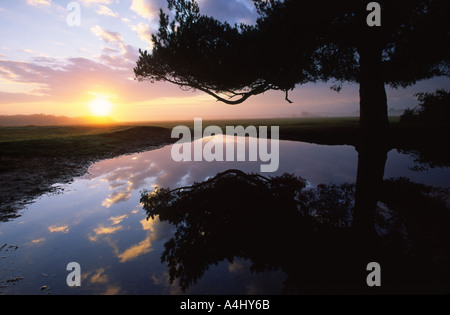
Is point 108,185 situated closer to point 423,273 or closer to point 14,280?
point 14,280

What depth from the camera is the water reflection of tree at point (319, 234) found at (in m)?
3.44

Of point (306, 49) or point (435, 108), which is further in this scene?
point (435, 108)

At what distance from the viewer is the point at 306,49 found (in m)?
11.9

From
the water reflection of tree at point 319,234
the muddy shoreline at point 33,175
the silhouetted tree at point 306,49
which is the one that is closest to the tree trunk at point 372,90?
the silhouetted tree at point 306,49

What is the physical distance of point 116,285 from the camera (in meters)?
3.41

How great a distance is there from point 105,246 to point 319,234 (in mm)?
4883

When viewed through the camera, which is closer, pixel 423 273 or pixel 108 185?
pixel 423 273

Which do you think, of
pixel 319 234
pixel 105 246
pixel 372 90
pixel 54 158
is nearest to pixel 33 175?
pixel 54 158

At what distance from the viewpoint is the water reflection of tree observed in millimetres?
3436

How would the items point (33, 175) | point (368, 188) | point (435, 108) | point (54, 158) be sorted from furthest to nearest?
point (435, 108) < point (54, 158) < point (33, 175) < point (368, 188)

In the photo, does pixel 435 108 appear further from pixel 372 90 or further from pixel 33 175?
pixel 33 175
